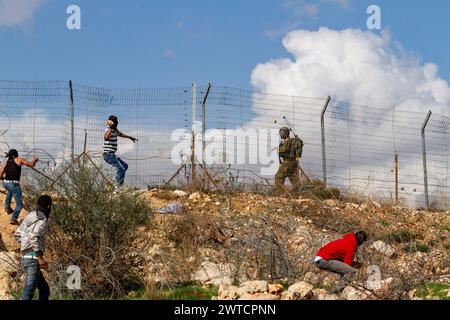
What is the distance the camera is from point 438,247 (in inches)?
583

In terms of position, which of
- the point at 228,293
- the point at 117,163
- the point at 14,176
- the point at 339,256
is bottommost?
the point at 228,293

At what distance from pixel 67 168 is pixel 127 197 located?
3.18 feet

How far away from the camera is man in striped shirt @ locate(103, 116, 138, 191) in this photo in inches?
585

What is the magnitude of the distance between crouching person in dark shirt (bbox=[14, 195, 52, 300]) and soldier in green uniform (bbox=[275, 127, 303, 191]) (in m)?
7.90

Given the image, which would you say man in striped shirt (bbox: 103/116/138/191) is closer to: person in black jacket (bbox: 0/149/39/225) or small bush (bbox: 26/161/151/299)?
person in black jacket (bbox: 0/149/39/225)

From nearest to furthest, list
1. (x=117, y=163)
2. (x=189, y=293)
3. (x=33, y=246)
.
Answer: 1. (x=33, y=246)
2. (x=189, y=293)
3. (x=117, y=163)

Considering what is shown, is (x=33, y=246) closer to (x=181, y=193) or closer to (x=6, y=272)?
(x=6, y=272)

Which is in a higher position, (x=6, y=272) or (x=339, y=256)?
(x=339, y=256)

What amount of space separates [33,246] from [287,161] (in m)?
8.24

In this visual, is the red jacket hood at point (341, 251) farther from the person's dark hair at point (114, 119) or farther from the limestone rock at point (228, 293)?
the person's dark hair at point (114, 119)

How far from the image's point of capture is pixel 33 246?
340 inches

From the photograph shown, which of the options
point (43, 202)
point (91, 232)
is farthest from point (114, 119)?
point (43, 202)

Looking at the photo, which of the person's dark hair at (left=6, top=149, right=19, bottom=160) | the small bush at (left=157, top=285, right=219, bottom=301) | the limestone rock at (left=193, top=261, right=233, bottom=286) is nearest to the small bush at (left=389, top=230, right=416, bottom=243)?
the limestone rock at (left=193, top=261, right=233, bottom=286)

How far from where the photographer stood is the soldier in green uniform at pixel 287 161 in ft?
52.6
